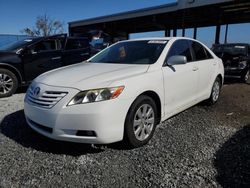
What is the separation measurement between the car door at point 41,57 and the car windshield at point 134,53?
2.70 meters

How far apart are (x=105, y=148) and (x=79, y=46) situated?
564cm

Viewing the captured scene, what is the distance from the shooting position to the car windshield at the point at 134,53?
12.9 feet

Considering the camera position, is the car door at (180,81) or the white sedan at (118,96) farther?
the car door at (180,81)

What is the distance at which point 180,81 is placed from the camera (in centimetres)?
404

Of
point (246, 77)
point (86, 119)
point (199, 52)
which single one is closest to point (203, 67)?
point (199, 52)

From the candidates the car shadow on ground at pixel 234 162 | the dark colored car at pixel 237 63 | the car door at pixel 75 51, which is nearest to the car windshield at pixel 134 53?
the car shadow on ground at pixel 234 162

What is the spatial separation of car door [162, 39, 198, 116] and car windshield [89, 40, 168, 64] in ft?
0.72

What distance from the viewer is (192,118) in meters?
4.64

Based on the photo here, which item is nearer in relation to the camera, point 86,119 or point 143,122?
point 86,119

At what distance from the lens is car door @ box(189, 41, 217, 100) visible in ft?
15.6

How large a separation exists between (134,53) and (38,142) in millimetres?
2089

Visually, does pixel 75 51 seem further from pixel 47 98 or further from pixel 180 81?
pixel 47 98

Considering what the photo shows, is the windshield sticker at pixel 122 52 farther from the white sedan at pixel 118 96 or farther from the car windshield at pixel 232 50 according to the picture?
the car windshield at pixel 232 50

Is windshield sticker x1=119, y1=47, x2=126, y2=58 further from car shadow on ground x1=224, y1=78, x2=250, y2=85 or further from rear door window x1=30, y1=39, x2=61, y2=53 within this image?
car shadow on ground x1=224, y1=78, x2=250, y2=85
